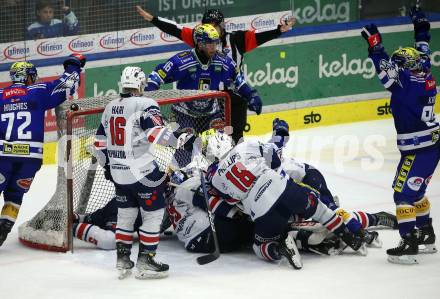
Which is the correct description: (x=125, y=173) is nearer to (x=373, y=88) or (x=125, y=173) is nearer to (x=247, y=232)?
(x=247, y=232)

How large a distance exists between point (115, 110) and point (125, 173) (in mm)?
419

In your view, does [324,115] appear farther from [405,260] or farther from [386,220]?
[405,260]

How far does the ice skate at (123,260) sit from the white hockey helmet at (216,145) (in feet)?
2.82

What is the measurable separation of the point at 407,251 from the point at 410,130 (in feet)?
2.77

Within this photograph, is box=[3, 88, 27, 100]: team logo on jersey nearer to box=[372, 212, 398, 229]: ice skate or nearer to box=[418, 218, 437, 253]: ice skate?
box=[372, 212, 398, 229]: ice skate

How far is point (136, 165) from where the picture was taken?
22.0 feet

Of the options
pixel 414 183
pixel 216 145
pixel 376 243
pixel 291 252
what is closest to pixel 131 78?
pixel 216 145

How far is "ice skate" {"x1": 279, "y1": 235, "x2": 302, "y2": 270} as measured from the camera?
698 centimetres

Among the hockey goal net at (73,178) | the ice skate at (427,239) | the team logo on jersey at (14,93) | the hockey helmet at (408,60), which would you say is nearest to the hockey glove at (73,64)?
the hockey goal net at (73,178)

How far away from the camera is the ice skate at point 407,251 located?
23.2 feet

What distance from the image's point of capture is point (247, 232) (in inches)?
297

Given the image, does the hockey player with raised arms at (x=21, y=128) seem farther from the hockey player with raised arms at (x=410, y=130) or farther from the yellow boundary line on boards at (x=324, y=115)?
the yellow boundary line on boards at (x=324, y=115)

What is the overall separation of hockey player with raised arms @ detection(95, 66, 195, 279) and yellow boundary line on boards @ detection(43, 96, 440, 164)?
492cm

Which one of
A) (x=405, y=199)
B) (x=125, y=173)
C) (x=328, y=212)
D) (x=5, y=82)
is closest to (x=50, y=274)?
(x=125, y=173)
